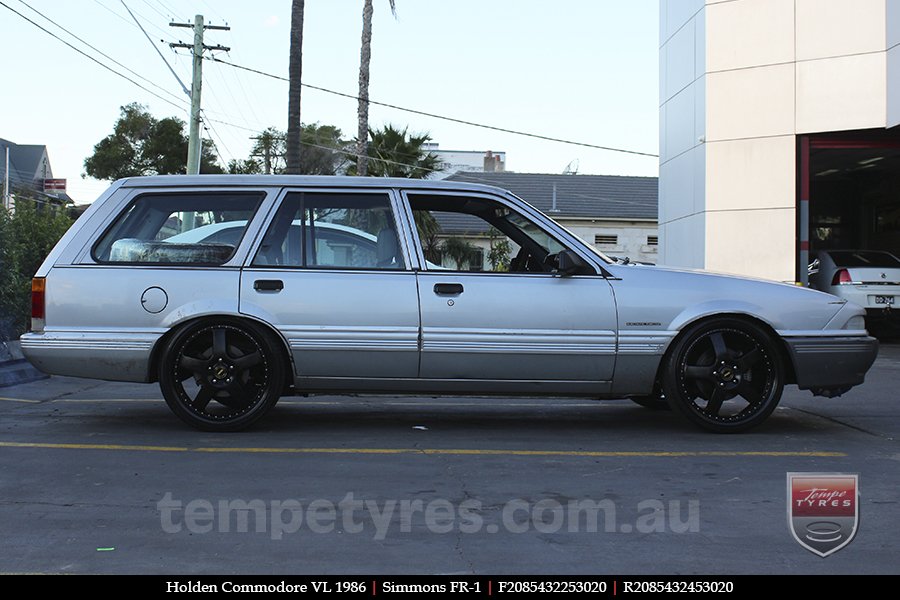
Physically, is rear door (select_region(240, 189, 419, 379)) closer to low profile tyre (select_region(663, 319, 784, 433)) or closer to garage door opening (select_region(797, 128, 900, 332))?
low profile tyre (select_region(663, 319, 784, 433))

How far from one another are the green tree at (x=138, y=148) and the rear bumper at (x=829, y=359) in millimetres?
54685

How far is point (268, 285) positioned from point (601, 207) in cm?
3741

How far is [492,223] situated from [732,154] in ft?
44.0

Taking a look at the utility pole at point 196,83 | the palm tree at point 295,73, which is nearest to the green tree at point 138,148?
the utility pole at point 196,83

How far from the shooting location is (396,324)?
245 inches

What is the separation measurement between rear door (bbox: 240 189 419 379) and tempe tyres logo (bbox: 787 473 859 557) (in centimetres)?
246

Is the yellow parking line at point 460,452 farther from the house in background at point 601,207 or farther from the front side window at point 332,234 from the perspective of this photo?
the house in background at point 601,207

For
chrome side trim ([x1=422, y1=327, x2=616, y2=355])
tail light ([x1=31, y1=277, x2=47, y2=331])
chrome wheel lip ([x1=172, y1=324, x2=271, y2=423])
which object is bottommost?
chrome wheel lip ([x1=172, y1=324, x2=271, y2=423])

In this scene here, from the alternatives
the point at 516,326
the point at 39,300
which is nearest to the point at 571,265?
the point at 516,326

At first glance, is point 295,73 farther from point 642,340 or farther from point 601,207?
point 601,207

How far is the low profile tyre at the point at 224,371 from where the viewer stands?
622 cm

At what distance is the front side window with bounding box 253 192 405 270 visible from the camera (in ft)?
20.9

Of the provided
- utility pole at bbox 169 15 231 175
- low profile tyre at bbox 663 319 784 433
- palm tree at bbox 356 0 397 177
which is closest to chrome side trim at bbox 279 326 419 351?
low profile tyre at bbox 663 319 784 433

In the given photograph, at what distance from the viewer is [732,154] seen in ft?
62.1
